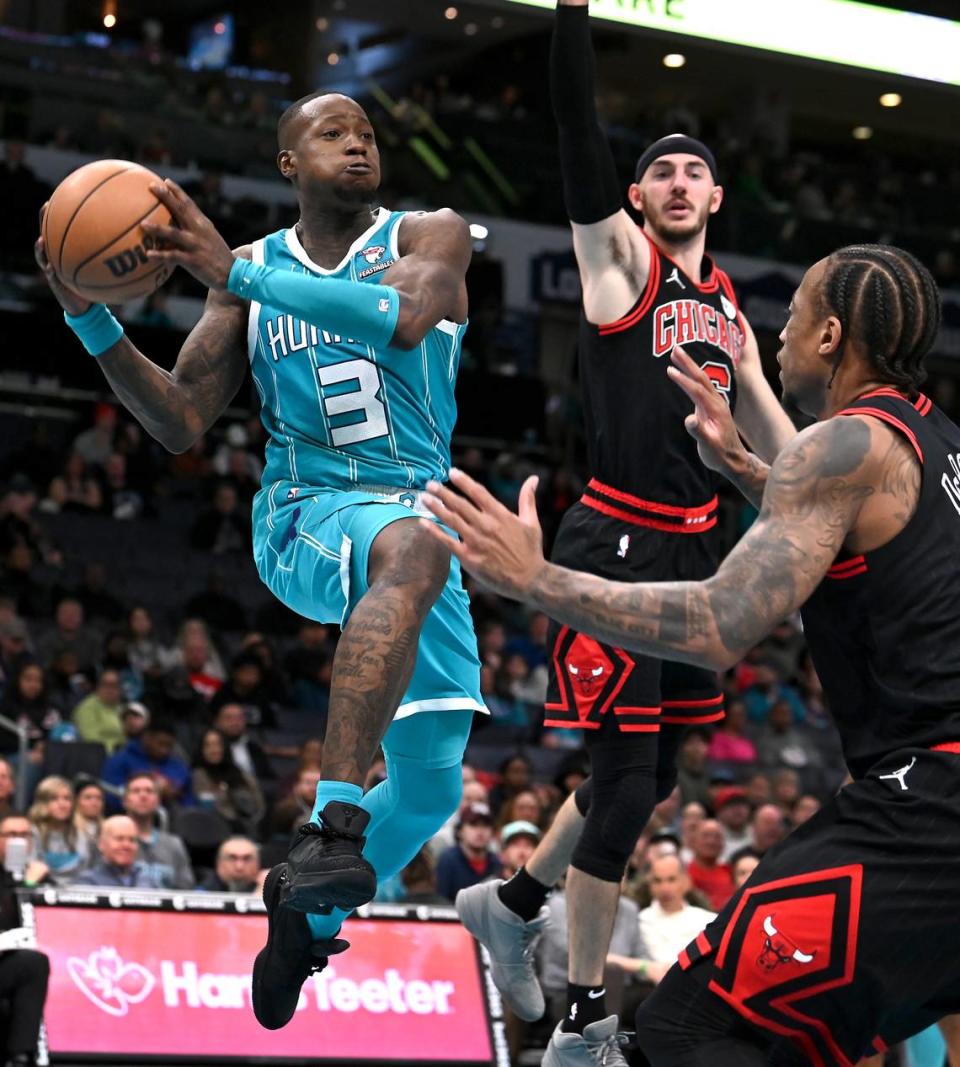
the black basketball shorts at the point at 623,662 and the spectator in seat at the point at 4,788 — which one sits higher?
the black basketball shorts at the point at 623,662

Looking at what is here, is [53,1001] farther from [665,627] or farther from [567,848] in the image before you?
[665,627]

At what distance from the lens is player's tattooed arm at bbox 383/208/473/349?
17.8ft

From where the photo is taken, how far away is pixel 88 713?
14.1 meters

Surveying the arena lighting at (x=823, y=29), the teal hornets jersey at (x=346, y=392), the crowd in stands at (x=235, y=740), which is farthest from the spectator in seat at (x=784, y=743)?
the teal hornets jersey at (x=346, y=392)

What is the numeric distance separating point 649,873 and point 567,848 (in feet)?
17.2

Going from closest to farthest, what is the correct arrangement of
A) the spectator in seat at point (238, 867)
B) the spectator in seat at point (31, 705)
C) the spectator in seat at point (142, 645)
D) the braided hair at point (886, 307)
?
the braided hair at point (886, 307), the spectator in seat at point (238, 867), the spectator in seat at point (31, 705), the spectator in seat at point (142, 645)

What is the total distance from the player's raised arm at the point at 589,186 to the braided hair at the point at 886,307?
1610 millimetres

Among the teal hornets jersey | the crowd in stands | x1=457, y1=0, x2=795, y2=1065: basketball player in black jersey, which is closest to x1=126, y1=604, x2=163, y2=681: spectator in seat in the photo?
the crowd in stands

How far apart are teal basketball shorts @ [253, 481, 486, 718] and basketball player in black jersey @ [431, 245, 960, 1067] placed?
1453 millimetres

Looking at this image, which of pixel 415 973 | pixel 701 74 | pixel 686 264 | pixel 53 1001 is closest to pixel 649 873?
pixel 415 973

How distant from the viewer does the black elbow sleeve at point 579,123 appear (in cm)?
577

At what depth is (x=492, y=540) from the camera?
396 centimetres

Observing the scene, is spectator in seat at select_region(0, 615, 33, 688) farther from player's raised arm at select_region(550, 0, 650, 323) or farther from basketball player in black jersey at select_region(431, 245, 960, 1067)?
basketball player in black jersey at select_region(431, 245, 960, 1067)

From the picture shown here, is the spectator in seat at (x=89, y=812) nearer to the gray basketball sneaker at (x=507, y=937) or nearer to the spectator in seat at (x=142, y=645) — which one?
the spectator in seat at (x=142, y=645)
